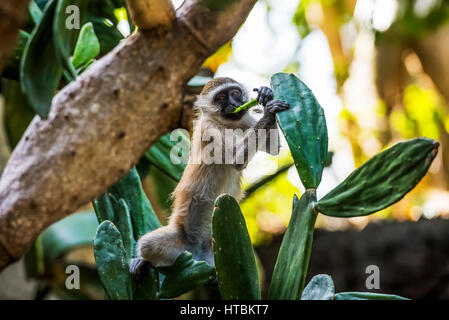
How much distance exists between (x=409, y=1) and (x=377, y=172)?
1.33 feet

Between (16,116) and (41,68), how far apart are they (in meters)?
1.24

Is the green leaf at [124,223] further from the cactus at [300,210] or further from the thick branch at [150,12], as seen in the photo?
the thick branch at [150,12]

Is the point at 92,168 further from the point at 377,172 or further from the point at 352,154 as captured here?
the point at 352,154

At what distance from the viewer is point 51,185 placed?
1320mm

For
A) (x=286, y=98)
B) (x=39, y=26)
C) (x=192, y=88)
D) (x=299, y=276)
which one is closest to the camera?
(x=39, y=26)

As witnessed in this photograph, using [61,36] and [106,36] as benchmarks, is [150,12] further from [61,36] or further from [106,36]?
[106,36]

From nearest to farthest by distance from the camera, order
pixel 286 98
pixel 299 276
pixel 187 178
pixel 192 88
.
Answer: pixel 299 276
pixel 286 98
pixel 187 178
pixel 192 88

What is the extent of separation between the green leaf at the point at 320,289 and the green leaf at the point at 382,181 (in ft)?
0.68

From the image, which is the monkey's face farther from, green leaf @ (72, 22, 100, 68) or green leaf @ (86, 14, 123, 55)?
green leaf @ (72, 22, 100, 68)

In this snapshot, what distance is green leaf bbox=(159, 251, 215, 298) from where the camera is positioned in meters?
1.59

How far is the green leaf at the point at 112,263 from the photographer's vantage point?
152 cm

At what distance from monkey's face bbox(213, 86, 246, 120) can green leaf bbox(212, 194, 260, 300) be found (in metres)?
1.10

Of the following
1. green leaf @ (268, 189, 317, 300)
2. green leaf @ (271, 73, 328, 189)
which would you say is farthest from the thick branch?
green leaf @ (268, 189, 317, 300)
